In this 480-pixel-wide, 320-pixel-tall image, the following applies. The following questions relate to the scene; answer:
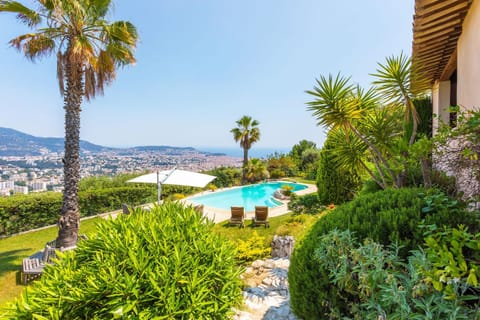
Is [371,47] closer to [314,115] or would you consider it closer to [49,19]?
[314,115]

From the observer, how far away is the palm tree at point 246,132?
84.1 feet

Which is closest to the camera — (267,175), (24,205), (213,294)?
(213,294)

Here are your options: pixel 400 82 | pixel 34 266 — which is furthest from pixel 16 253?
pixel 400 82

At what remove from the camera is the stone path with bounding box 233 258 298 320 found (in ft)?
12.0

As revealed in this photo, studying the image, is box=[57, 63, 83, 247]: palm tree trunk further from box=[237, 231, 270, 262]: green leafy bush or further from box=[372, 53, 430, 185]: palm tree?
box=[372, 53, 430, 185]: palm tree

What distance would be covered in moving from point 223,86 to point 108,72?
3082cm

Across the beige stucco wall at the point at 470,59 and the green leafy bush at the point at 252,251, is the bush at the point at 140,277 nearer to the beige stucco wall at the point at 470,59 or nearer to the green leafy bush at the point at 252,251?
the green leafy bush at the point at 252,251

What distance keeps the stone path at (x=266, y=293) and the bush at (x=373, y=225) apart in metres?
0.95

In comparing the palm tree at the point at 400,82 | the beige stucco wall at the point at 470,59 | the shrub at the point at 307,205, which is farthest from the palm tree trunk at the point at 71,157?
the beige stucco wall at the point at 470,59

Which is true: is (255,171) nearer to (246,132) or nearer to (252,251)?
(246,132)

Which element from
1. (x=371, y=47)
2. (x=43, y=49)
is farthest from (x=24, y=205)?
(x=371, y=47)

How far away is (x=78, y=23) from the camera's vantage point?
736cm

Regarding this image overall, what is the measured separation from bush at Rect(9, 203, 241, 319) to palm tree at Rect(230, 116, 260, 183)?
22.6 metres

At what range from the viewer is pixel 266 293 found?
4.55m
